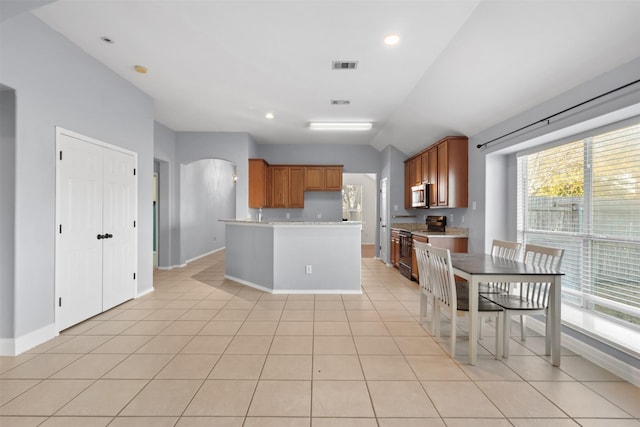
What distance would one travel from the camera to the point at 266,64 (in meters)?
3.48

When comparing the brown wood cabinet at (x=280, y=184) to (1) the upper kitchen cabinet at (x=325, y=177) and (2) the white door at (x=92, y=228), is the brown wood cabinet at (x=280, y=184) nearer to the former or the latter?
(1) the upper kitchen cabinet at (x=325, y=177)

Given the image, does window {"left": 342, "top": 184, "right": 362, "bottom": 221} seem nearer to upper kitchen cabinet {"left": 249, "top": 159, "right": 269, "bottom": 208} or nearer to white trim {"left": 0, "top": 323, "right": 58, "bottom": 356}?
upper kitchen cabinet {"left": 249, "top": 159, "right": 269, "bottom": 208}

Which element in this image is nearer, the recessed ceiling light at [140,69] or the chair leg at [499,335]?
the chair leg at [499,335]

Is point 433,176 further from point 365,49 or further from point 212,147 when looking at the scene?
point 212,147

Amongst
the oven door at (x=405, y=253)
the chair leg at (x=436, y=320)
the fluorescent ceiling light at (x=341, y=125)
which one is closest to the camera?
the chair leg at (x=436, y=320)

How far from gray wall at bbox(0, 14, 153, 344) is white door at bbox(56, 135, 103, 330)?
10cm

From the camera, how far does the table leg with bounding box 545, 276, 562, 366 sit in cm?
238

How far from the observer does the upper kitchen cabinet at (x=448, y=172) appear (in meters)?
4.74

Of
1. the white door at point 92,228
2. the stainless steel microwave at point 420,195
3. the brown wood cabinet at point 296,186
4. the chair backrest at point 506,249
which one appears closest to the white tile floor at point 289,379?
the white door at point 92,228

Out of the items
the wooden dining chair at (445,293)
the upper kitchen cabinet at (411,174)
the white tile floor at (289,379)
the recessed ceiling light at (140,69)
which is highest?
the recessed ceiling light at (140,69)

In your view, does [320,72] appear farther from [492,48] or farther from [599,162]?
[599,162]

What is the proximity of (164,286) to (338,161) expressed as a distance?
4.85 m

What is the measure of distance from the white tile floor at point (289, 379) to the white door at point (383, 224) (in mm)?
3807

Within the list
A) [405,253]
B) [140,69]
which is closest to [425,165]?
[405,253]
